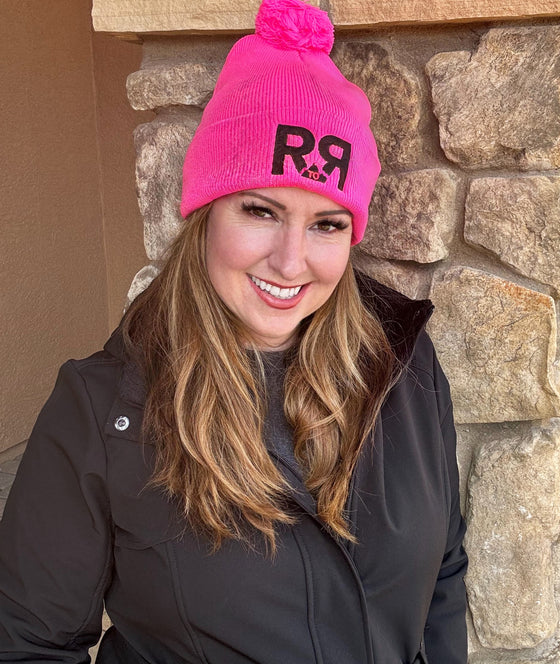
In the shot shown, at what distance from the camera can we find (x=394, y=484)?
1.47 m

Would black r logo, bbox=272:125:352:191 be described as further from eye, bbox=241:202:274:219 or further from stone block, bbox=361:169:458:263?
stone block, bbox=361:169:458:263

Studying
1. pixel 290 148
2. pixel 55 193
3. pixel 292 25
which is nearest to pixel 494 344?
pixel 290 148

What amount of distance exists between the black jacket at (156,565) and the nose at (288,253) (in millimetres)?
341

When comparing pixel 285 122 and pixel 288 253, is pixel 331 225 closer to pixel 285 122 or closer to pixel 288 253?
pixel 288 253

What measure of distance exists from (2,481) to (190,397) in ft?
6.98

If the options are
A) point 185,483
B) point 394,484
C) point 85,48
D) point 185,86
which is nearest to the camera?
point 185,483

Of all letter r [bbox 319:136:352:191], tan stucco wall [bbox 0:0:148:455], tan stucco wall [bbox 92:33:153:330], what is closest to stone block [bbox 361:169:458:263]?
letter r [bbox 319:136:352:191]

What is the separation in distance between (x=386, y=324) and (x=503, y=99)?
20.2 inches

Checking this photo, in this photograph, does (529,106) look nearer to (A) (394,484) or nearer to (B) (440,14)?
(B) (440,14)

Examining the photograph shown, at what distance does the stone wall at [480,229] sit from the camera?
1466mm

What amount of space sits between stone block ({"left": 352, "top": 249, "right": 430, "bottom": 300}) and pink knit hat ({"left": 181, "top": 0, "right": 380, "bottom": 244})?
281 mm

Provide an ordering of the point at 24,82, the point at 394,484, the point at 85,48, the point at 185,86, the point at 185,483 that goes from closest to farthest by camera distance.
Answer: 1. the point at 185,483
2. the point at 394,484
3. the point at 185,86
4. the point at 24,82
5. the point at 85,48

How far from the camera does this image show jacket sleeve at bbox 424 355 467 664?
1615 mm

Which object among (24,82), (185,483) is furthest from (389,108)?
(24,82)
